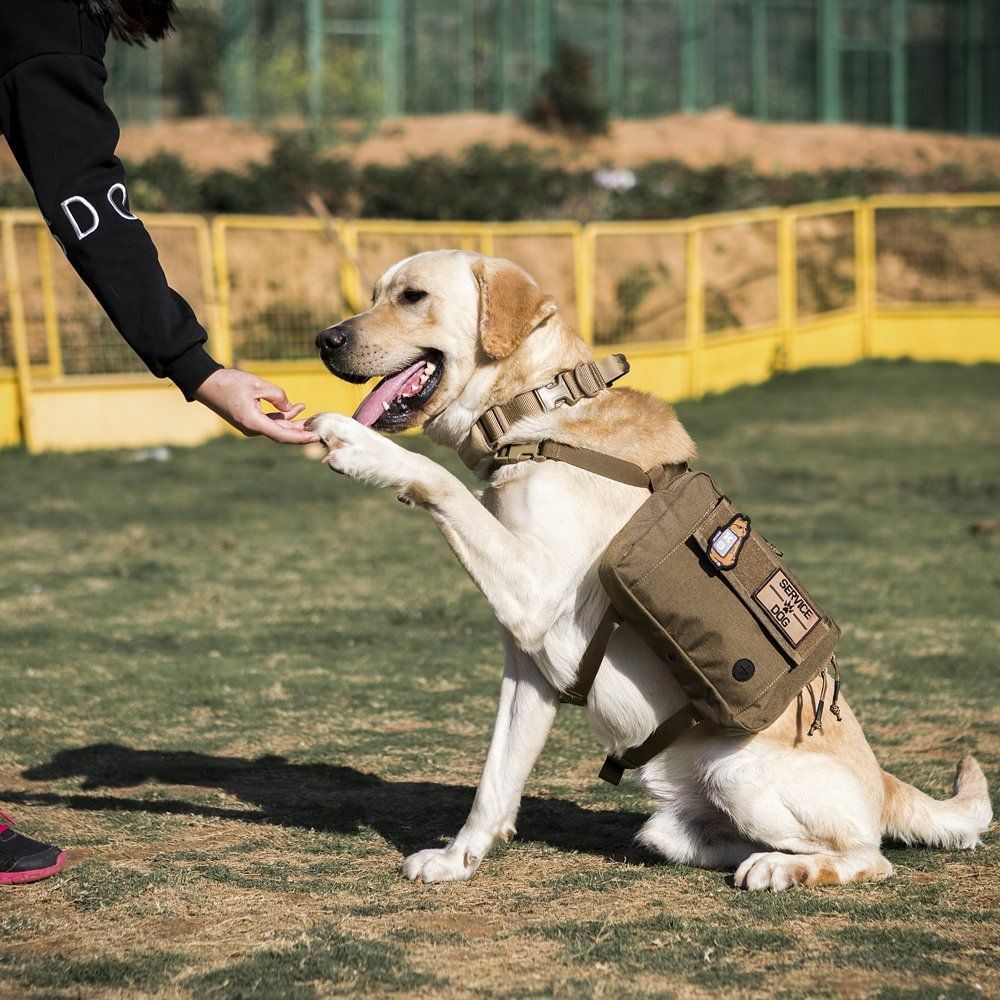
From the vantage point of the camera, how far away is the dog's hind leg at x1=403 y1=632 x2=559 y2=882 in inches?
143

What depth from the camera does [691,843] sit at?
3.71 m

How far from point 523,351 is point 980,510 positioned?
6672 mm

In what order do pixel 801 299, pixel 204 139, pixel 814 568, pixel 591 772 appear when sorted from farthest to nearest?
pixel 204 139 → pixel 801 299 → pixel 814 568 → pixel 591 772

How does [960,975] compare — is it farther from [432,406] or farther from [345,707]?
[345,707]

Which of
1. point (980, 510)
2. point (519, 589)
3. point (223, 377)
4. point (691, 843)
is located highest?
point (223, 377)

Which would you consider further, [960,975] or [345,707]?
[345,707]

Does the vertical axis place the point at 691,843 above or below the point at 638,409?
below

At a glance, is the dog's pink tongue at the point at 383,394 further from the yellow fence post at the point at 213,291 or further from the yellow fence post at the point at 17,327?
the yellow fence post at the point at 213,291

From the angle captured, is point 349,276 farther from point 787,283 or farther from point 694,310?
point 787,283

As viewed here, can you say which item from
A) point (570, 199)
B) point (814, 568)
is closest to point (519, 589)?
point (814, 568)

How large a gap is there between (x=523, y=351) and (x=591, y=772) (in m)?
1.60

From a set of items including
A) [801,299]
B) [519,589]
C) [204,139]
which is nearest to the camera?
[519,589]

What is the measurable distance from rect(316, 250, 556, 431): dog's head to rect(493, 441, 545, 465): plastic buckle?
0.95 ft

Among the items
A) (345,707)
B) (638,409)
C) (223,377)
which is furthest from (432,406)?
(345,707)
